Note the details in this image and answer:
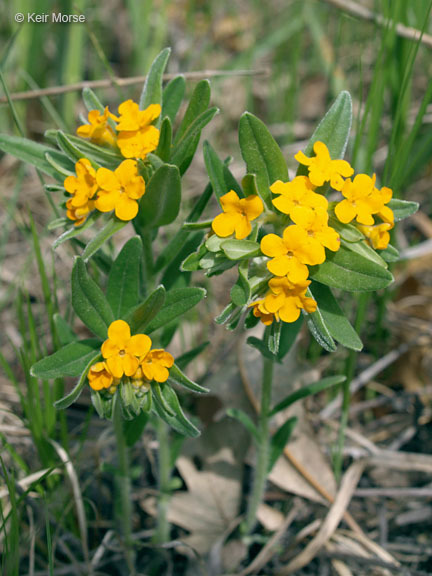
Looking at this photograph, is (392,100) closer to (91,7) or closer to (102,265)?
(102,265)

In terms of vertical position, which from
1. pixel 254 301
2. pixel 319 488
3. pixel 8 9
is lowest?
pixel 319 488

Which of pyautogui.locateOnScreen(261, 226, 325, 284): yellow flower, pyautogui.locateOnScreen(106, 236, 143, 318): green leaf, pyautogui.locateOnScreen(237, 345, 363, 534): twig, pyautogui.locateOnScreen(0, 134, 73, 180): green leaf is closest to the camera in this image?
pyautogui.locateOnScreen(261, 226, 325, 284): yellow flower

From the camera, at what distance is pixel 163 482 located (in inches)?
89.7

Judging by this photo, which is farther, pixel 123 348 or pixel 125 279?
pixel 125 279

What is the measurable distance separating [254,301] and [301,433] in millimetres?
1190

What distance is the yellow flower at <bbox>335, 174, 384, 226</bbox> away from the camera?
1.59 meters

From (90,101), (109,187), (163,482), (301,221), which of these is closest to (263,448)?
(163,482)

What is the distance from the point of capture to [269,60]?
4.68 m

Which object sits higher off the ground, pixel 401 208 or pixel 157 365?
pixel 401 208

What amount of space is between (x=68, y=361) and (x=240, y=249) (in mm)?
603

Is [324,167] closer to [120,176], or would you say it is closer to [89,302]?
[120,176]

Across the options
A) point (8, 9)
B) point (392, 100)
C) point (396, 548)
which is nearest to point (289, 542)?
point (396, 548)

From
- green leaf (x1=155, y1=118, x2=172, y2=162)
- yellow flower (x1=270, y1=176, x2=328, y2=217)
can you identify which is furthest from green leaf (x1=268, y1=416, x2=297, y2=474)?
green leaf (x1=155, y1=118, x2=172, y2=162)

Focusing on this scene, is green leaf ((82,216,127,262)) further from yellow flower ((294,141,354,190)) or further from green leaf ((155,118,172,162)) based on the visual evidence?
yellow flower ((294,141,354,190))
